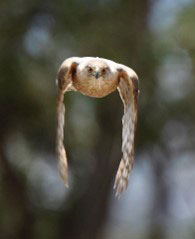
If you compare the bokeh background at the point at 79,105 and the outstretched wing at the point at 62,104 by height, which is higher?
the outstretched wing at the point at 62,104

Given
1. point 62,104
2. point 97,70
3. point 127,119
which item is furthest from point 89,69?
point 62,104

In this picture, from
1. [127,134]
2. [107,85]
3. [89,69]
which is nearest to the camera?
[127,134]

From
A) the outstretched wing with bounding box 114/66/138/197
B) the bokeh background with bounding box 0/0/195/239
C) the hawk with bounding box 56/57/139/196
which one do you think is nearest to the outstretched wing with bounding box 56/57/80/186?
the hawk with bounding box 56/57/139/196

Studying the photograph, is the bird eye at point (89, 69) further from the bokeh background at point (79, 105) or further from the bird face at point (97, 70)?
the bokeh background at point (79, 105)

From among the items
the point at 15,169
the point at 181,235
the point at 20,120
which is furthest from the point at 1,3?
the point at 181,235

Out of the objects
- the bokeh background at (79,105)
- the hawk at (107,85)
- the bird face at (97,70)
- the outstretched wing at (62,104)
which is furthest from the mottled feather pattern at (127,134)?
the bokeh background at (79,105)

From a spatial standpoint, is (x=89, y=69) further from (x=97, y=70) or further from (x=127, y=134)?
(x=127, y=134)
